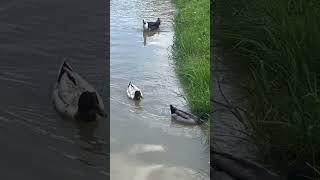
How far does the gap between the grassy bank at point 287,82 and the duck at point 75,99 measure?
2.08m

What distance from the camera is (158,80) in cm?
951

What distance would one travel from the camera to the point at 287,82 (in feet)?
18.9

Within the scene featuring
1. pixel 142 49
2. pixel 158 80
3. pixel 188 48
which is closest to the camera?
pixel 158 80

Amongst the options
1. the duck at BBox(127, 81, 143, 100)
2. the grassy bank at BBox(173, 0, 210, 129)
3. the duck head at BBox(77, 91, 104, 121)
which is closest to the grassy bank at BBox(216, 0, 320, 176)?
the grassy bank at BBox(173, 0, 210, 129)

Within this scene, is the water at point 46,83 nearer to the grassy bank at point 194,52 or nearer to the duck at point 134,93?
the duck at point 134,93

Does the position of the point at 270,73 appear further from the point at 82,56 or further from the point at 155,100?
the point at 82,56

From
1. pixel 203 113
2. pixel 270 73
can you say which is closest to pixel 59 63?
pixel 203 113

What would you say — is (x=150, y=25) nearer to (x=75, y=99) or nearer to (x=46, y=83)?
(x=46, y=83)

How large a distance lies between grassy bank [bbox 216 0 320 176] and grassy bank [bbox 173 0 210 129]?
1.02 meters

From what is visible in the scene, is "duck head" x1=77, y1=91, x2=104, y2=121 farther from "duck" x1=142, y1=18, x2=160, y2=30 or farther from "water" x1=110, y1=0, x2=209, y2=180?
"duck" x1=142, y1=18, x2=160, y2=30

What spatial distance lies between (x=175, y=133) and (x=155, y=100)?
130 centimetres

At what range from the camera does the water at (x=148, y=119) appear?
644 centimetres

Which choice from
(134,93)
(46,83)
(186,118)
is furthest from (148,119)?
(46,83)

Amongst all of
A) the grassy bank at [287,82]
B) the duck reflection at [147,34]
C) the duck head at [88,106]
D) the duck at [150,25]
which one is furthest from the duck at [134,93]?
the duck at [150,25]
